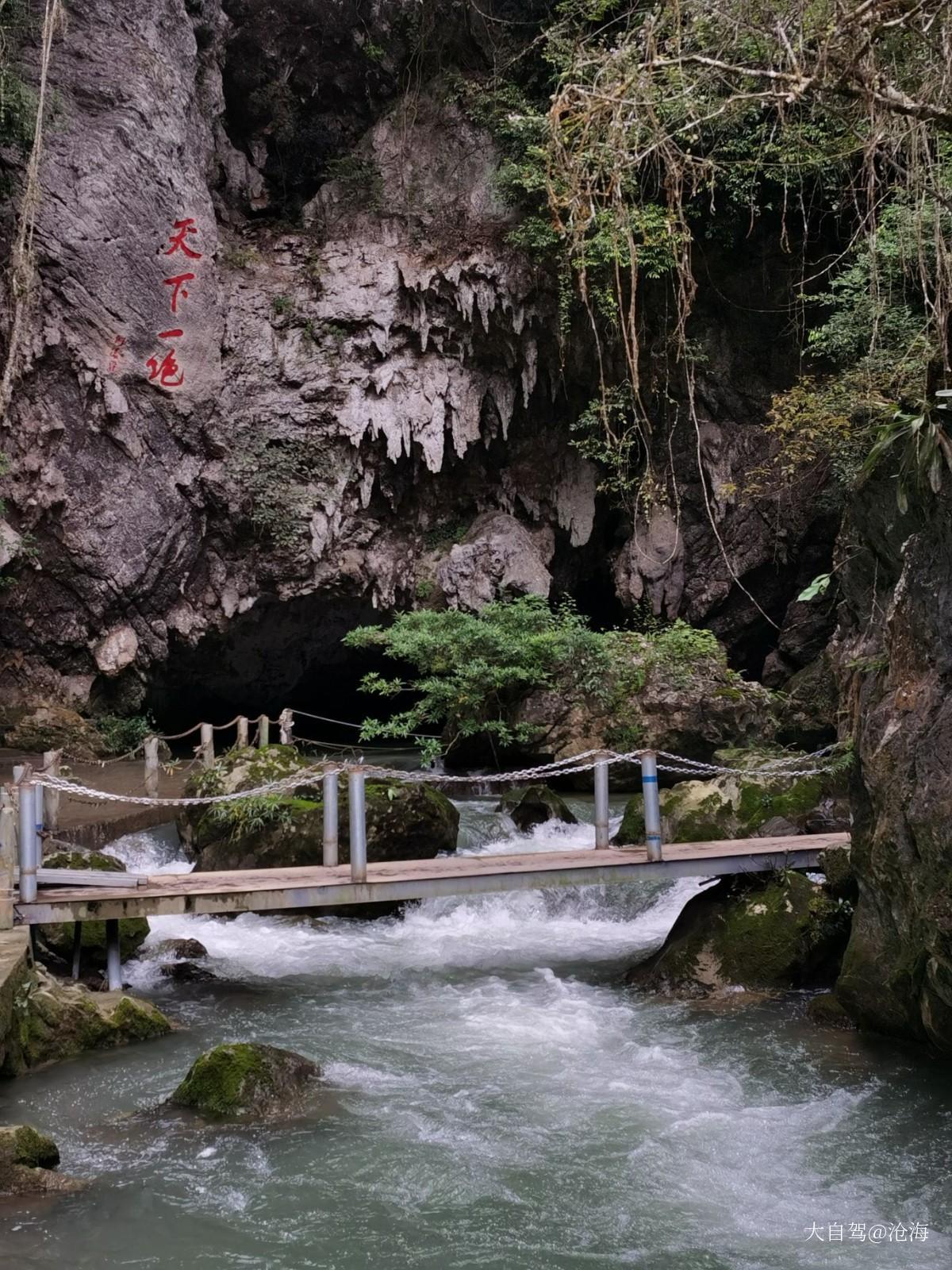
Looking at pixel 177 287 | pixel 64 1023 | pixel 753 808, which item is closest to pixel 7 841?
pixel 64 1023

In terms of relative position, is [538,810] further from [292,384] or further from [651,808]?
[292,384]

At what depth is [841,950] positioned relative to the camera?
699cm

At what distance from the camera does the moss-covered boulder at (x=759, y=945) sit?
6938 millimetres

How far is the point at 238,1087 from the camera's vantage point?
4.98 m

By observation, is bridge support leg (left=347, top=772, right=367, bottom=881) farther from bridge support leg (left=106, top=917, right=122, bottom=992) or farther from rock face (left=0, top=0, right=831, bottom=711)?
rock face (left=0, top=0, right=831, bottom=711)

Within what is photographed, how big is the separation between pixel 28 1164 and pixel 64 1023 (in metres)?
1.68

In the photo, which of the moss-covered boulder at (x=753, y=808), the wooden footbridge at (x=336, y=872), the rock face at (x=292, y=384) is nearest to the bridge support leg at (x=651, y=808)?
the wooden footbridge at (x=336, y=872)

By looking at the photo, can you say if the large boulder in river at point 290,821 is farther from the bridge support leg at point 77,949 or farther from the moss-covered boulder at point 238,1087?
the moss-covered boulder at point 238,1087

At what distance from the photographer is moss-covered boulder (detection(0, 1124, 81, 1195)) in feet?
13.5

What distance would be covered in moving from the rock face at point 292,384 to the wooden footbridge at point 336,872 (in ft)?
21.8

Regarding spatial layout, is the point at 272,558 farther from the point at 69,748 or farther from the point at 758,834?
the point at 758,834

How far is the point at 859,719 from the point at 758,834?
284 cm

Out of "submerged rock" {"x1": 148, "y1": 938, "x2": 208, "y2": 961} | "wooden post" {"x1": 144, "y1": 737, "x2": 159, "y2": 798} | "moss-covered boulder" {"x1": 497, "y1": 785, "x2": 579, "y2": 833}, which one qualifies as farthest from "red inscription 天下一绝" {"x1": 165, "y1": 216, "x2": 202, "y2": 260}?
"submerged rock" {"x1": 148, "y1": 938, "x2": 208, "y2": 961}

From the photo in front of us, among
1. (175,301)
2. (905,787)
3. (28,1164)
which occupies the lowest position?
(28,1164)
